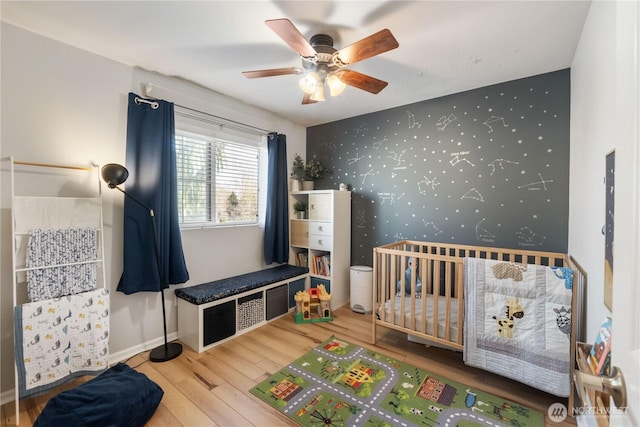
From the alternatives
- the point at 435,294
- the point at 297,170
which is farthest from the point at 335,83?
the point at 297,170

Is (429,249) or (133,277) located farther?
(429,249)

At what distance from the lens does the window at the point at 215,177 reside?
8.63 ft

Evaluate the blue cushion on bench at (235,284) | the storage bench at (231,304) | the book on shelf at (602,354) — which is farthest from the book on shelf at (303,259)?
the book on shelf at (602,354)

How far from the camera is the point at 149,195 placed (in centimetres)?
224

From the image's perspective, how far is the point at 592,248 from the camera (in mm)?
A: 1517

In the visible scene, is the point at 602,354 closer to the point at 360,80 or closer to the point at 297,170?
the point at 360,80

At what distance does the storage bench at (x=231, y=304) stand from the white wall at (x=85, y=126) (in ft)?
0.65

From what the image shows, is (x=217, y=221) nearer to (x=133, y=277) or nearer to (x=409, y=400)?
(x=133, y=277)

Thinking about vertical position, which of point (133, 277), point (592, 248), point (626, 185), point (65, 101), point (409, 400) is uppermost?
point (65, 101)

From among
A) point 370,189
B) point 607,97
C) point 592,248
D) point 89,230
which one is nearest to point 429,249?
point 370,189

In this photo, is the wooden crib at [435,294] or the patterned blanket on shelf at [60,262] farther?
the wooden crib at [435,294]

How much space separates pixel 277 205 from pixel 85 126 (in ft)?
6.14

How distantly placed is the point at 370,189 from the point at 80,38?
2881mm

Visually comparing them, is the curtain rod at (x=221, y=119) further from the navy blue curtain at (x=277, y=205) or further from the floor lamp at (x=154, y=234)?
the floor lamp at (x=154, y=234)
